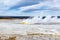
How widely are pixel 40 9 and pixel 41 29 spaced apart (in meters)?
0.25

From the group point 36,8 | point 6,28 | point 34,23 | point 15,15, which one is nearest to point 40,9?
point 36,8

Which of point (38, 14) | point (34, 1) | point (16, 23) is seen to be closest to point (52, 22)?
point (38, 14)

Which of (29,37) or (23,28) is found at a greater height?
(23,28)

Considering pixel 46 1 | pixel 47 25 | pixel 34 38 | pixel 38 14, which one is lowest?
pixel 34 38

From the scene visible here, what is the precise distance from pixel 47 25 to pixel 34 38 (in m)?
0.23

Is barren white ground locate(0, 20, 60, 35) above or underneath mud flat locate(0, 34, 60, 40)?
above

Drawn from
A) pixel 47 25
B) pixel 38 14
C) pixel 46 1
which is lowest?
pixel 47 25

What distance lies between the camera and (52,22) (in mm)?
1414

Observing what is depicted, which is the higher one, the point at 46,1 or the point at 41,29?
the point at 46,1

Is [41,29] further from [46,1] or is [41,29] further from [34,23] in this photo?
[46,1]

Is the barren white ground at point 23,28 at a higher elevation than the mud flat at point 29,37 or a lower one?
higher

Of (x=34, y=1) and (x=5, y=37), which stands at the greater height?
Result: (x=34, y=1)

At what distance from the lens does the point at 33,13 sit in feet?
4.67

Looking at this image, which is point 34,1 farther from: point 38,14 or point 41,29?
point 41,29
